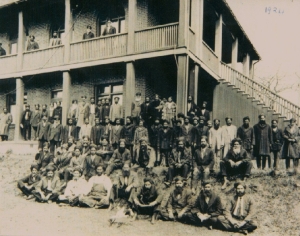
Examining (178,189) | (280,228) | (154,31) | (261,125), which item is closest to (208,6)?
(154,31)

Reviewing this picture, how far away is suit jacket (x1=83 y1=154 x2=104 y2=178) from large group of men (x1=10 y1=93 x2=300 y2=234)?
0.03m

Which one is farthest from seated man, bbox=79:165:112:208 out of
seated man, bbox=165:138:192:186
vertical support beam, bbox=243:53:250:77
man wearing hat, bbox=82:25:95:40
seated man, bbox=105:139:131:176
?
vertical support beam, bbox=243:53:250:77

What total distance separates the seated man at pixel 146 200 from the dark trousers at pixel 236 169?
193cm

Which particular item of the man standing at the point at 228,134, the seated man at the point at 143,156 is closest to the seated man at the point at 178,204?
the seated man at the point at 143,156

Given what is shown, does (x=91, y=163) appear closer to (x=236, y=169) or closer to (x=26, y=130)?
(x=236, y=169)

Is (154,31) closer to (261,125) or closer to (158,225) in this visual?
(261,125)

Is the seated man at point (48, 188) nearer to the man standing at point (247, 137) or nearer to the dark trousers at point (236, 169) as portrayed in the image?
the dark trousers at point (236, 169)

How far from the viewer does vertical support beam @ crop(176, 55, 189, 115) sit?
12.6 metres

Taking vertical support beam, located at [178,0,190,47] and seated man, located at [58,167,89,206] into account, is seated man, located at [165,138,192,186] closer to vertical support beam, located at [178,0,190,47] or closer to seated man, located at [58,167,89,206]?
seated man, located at [58,167,89,206]

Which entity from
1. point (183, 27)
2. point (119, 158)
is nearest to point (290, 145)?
point (119, 158)

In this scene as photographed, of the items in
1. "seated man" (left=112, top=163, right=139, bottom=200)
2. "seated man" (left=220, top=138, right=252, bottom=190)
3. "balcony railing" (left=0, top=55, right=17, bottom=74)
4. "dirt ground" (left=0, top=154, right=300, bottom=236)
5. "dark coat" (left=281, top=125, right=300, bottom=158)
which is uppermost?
"balcony railing" (left=0, top=55, right=17, bottom=74)

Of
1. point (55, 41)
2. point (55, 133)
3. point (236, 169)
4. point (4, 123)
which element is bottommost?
point (236, 169)

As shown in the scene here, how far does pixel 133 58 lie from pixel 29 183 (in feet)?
18.6

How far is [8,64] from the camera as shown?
18.0 metres
